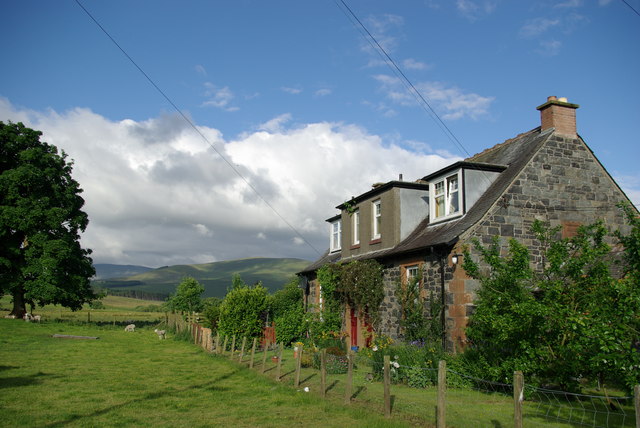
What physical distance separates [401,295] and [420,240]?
2.06 metres

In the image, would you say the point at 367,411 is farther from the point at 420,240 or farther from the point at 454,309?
the point at 420,240

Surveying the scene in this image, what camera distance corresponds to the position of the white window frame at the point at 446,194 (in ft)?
56.9

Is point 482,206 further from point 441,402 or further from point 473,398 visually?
point 441,402

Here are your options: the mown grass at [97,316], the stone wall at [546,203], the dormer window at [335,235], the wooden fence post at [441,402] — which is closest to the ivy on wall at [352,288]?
the dormer window at [335,235]

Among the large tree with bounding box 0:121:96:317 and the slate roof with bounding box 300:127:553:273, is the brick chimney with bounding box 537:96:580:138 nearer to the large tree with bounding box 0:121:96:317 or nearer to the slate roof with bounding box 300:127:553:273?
the slate roof with bounding box 300:127:553:273

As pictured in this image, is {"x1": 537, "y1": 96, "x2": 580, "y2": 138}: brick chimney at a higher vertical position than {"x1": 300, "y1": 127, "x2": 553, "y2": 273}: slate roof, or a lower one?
higher

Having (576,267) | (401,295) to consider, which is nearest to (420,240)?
(401,295)

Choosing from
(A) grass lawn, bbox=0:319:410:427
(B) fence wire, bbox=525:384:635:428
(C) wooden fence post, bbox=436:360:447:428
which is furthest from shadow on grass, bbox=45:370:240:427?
(B) fence wire, bbox=525:384:635:428

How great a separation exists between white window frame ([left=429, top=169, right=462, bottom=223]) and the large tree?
25.1 metres

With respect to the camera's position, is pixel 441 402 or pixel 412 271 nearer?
pixel 441 402

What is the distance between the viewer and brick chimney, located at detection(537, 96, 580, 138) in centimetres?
1769

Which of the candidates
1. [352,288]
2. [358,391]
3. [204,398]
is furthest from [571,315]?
[352,288]

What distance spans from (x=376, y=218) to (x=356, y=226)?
214cm

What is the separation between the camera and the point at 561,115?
17.8 meters
